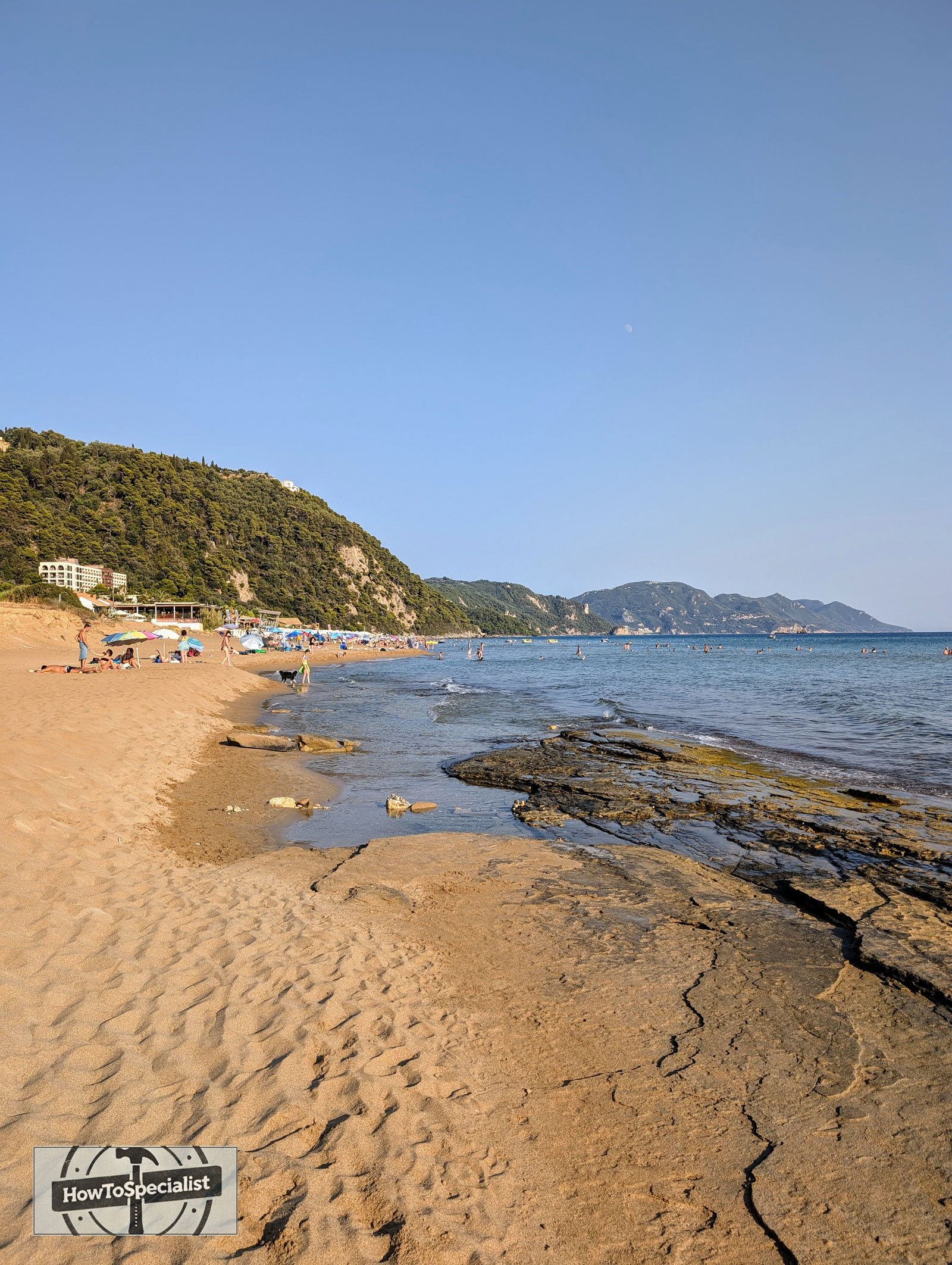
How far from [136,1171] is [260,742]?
14583 millimetres

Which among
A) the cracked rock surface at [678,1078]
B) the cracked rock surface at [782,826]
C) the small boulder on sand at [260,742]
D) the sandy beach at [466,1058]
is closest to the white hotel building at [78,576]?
the small boulder on sand at [260,742]

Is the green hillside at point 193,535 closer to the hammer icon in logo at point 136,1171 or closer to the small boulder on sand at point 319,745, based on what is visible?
the small boulder on sand at point 319,745

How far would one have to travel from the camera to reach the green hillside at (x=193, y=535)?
82.8 m

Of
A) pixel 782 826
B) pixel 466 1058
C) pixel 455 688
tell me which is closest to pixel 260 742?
pixel 782 826

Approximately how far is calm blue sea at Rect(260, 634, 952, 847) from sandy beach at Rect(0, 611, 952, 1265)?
133 inches

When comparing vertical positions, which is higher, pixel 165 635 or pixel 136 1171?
pixel 165 635

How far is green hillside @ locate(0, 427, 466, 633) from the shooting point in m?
82.8

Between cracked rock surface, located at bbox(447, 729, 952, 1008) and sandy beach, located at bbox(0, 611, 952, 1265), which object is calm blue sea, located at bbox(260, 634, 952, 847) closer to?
cracked rock surface, located at bbox(447, 729, 952, 1008)

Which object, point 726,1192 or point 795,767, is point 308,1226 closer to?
point 726,1192

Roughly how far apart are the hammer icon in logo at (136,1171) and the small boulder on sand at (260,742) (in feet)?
46.3

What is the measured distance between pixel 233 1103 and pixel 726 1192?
2.82 m

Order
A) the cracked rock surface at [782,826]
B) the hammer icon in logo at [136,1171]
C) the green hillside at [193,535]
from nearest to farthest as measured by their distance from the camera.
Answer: the hammer icon in logo at [136,1171] → the cracked rock surface at [782,826] → the green hillside at [193,535]

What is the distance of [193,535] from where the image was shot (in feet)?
352

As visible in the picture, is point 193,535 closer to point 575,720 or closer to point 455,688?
point 455,688
